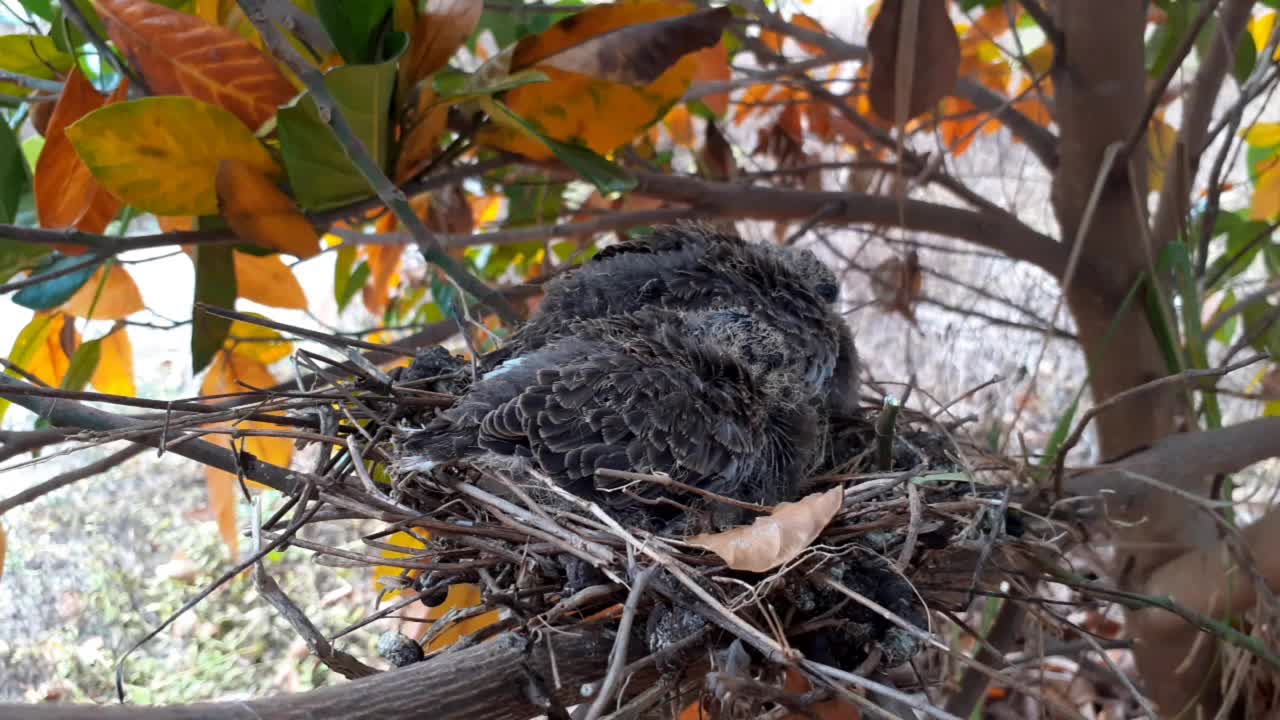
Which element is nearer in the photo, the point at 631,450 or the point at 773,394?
the point at 631,450

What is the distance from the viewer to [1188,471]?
41.0 inches

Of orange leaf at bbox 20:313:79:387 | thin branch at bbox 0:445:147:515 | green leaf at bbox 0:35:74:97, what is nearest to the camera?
thin branch at bbox 0:445:147:515

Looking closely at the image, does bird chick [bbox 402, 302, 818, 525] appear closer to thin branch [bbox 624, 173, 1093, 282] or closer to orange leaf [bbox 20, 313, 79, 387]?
thin branch [bbox 624, 173, 1093, 282]

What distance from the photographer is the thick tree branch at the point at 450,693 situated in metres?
0.42

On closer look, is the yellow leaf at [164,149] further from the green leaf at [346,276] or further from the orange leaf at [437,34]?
the green leaf at [346,276]

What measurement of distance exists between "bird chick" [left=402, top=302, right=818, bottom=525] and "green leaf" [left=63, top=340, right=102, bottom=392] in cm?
62

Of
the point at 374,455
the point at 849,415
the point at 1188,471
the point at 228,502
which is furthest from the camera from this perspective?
the point at 228,502

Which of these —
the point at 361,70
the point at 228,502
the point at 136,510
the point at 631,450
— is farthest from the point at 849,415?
the point at 136,510

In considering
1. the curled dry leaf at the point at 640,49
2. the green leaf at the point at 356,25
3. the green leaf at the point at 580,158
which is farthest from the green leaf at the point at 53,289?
the curled dry leaf at the point at 640,49

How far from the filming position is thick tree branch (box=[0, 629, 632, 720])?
1.38 ft

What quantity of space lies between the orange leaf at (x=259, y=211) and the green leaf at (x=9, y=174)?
27 centimetres

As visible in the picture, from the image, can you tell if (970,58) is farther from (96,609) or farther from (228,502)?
(96,609)

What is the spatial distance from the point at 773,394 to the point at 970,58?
132 cm

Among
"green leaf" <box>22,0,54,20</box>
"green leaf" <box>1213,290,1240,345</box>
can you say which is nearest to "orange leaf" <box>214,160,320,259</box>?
"green leaf" <box>22,0,54,20</box>
